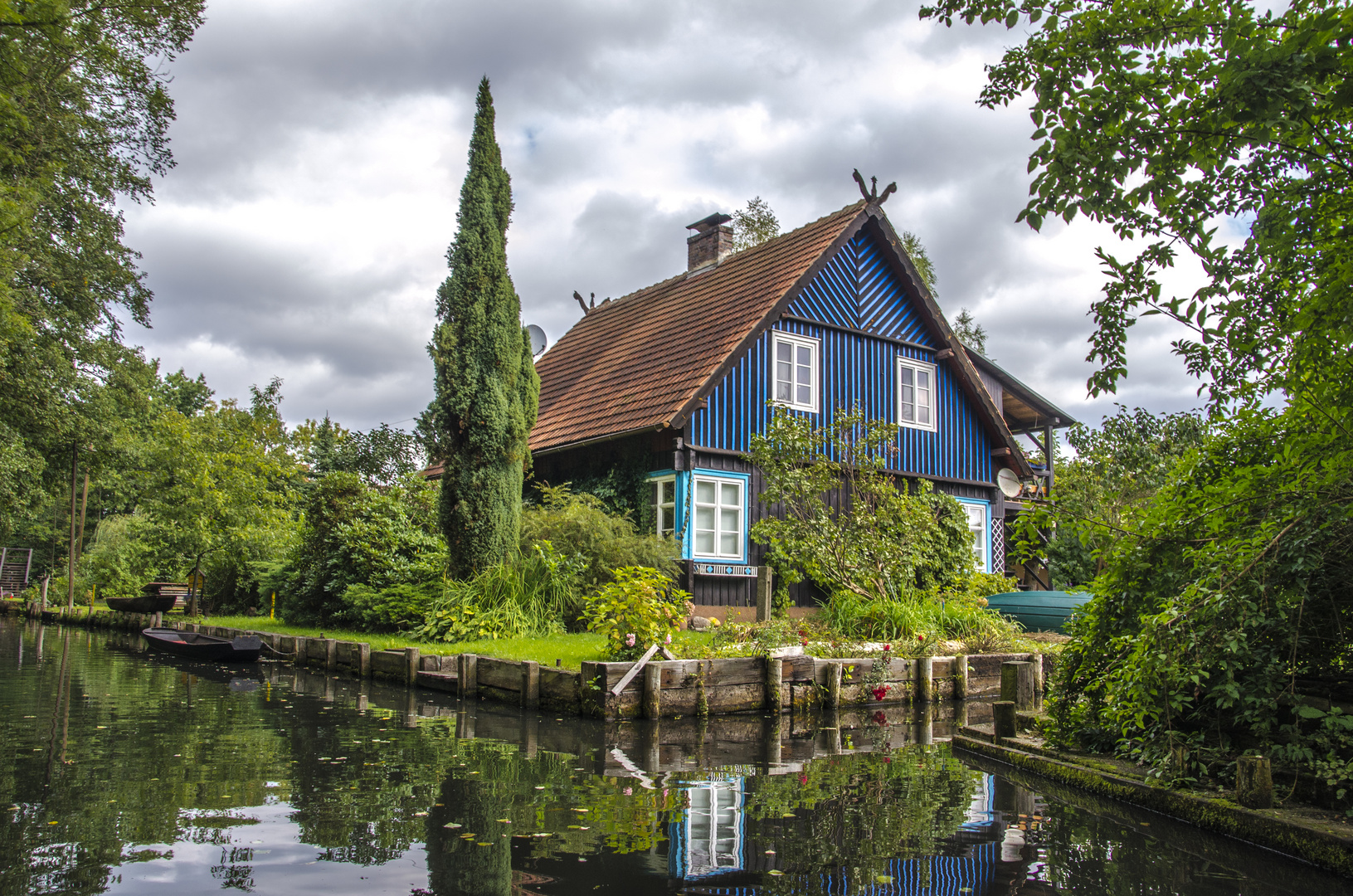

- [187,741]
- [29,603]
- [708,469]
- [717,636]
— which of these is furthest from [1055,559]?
[29,603]

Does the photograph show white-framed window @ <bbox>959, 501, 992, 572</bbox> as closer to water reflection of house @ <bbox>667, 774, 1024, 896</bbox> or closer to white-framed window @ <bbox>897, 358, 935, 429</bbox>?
white-framed window @ <bbox>897, 358, 935, 429</bbox>

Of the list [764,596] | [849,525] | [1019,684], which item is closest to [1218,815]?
[1019,684]

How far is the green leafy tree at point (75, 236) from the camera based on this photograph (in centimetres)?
1691

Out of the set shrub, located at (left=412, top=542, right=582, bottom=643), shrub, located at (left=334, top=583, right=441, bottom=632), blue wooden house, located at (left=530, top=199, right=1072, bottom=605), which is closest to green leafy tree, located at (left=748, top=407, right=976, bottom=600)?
blue wooden house, located at (left=530, top=199, right=1072, bottom=605)

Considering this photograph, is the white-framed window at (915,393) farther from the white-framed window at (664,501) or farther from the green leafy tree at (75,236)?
the green leafy tree at (75,236)

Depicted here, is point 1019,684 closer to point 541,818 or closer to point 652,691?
point 652,691

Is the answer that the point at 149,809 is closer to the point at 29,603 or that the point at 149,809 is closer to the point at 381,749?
the point at 381,749

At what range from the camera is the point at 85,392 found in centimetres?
2134

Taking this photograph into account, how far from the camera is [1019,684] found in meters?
9.61

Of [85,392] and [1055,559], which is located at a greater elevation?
[85,392]

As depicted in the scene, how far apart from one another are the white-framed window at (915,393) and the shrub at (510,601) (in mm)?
9095

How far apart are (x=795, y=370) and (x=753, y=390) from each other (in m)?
1.26

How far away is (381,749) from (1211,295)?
719cm

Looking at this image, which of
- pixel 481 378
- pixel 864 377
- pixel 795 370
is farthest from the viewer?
pixel 864 377
